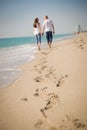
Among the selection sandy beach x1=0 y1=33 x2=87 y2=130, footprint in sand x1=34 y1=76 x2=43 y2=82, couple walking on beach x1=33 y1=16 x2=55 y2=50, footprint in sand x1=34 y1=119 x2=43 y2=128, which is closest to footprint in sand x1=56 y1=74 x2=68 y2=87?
sandy beach x1=0 y1=33 x2=87 y2=130

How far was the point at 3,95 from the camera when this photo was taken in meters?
2.41

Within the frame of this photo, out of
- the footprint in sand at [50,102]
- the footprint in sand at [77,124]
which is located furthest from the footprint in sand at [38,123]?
the footprint in sand at [77,124]

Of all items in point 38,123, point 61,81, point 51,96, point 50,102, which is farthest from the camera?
point 61,81

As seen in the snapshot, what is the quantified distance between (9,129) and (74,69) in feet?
5.48

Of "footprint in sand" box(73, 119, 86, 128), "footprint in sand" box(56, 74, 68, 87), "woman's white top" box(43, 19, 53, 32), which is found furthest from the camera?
"woman's white top" box(43, 19, 53, 32)

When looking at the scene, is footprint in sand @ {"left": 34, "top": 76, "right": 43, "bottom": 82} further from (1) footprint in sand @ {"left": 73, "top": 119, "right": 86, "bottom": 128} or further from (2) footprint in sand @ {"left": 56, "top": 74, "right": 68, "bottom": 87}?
(1) footprint in sand @ {"left": 73, "top": 119, "right": 86, "bottom": 128}

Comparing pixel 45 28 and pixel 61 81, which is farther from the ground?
pixel 45 28

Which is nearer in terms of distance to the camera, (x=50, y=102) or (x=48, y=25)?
(x=50, y=102)

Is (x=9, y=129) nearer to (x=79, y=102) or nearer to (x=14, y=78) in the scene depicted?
(x=79, y=102)

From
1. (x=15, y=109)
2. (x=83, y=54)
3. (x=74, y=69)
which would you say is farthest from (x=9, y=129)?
(x=83, y=54)

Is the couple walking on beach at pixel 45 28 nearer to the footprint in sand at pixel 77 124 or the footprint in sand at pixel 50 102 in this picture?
the footprint in sand at pixel 50 102

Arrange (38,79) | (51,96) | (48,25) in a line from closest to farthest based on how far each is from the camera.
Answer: (51,96) < (38,79) < (48,25)

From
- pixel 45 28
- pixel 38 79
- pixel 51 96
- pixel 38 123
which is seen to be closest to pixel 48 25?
pixel 45 28

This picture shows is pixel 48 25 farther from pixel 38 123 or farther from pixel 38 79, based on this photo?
pixel 38 123
